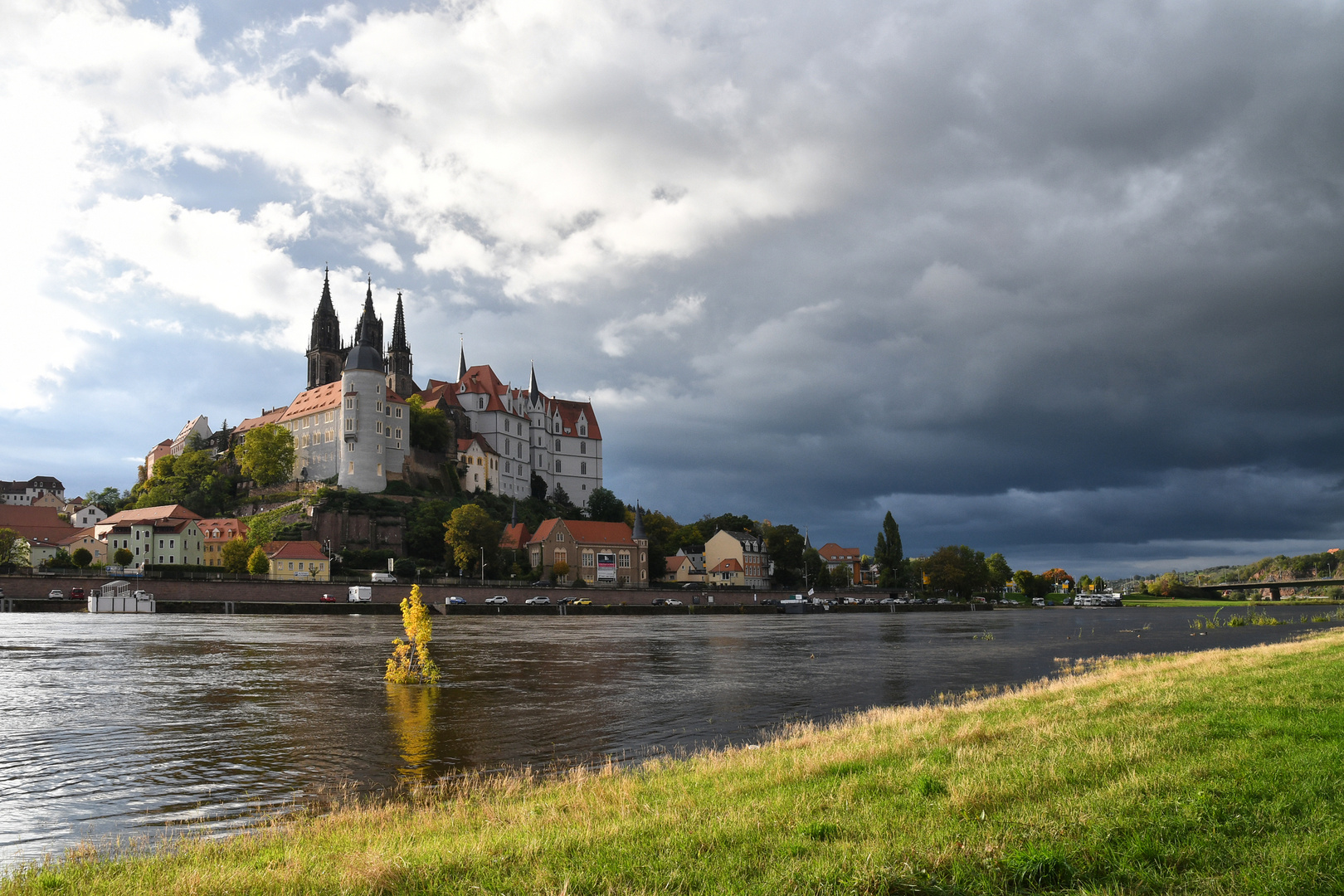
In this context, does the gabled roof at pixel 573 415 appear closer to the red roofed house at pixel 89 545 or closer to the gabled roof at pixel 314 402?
the gabled roof at pixel 314 402

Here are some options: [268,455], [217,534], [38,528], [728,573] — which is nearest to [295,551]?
[217,534]

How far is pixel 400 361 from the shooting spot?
157 m

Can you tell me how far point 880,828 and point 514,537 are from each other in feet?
375

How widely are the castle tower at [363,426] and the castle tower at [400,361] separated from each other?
89.2 feet

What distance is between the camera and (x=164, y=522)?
11706 centimetres

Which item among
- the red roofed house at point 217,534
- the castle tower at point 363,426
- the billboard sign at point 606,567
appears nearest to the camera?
the red roofed house at point 217,534

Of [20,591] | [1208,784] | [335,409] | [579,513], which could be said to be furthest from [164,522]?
[1208,784]

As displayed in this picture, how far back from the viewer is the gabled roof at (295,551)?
97438 millimetres

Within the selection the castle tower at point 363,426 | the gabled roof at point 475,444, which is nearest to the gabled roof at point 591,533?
the castle tower at point 363,426

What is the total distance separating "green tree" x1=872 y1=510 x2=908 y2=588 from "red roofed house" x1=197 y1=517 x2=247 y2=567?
8944 cm

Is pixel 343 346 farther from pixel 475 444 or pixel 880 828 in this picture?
pixel 880 828

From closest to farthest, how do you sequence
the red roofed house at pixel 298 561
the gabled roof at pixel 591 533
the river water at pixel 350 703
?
the river water at pixel 350 703, the red roofed house at pixel 298 561, the gabled roof at pixel 591 533

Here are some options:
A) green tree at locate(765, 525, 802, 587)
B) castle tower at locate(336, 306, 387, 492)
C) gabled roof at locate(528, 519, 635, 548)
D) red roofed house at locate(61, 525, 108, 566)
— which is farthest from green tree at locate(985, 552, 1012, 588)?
red roofed house at locate(61, 525, 108, 566)

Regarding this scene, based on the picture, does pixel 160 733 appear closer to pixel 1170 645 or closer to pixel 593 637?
pixel 593 637
